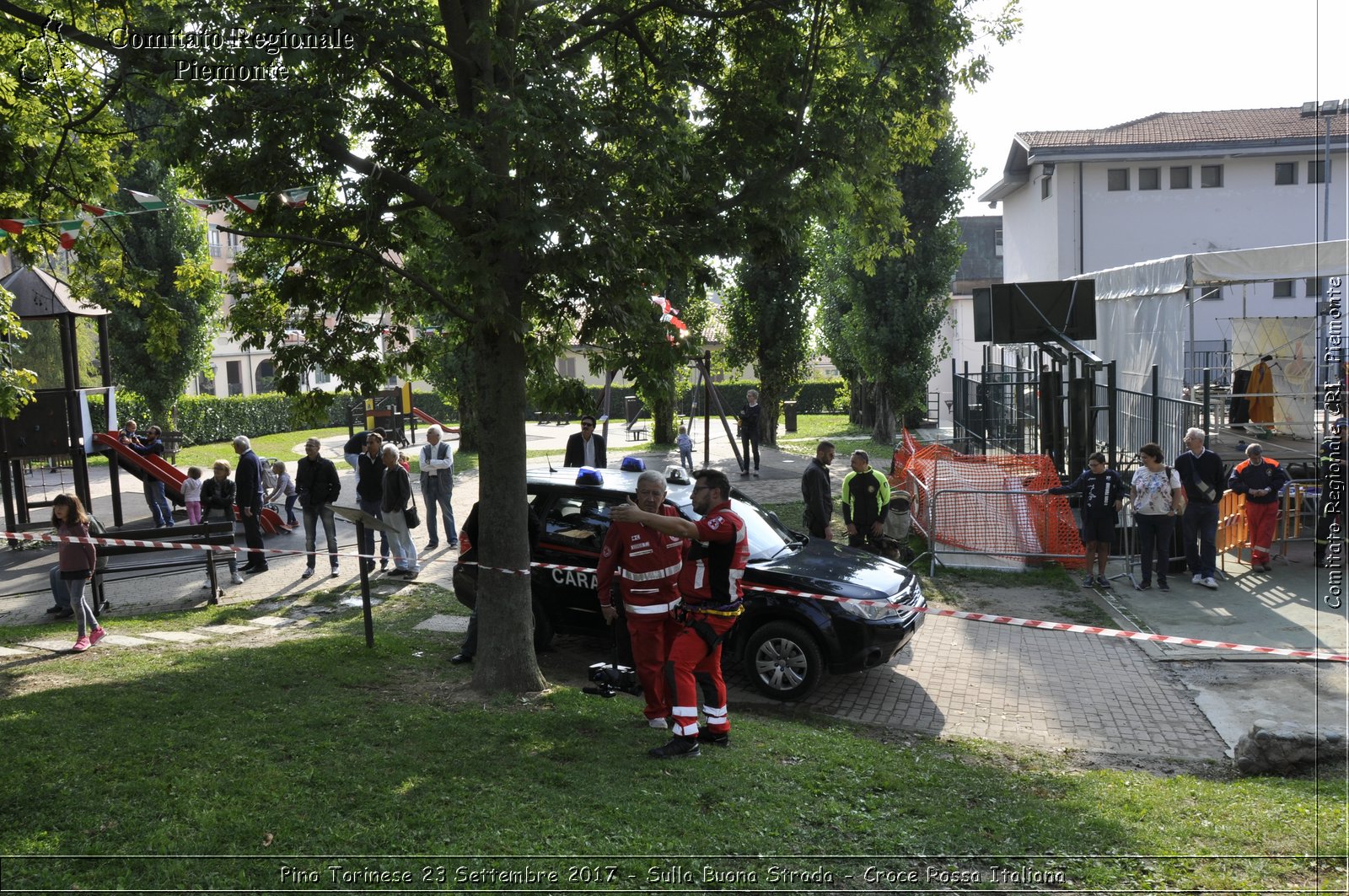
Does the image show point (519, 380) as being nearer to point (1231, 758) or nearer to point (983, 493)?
point (1231, 758)

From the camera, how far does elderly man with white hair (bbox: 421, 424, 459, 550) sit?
14562 millimetres

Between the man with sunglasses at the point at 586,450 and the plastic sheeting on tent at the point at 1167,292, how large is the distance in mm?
9500

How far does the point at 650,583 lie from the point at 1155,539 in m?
8.10

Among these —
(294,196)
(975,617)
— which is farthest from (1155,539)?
(294,196)

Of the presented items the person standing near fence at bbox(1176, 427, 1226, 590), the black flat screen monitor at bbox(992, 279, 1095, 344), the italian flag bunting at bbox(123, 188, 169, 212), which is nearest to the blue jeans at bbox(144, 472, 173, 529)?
the italian flag bunting at bbox(123, 188, 169, 212)

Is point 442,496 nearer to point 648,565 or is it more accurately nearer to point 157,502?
point 157,502

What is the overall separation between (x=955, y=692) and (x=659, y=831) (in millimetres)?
4436

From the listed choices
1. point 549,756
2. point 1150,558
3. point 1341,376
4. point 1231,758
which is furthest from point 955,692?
point 1341,376

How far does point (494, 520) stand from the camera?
25.3ft

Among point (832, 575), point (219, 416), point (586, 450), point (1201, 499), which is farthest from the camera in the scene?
point (219, 416)

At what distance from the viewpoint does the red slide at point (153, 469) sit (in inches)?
664

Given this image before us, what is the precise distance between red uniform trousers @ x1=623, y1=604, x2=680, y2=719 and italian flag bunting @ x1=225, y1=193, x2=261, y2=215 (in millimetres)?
4255

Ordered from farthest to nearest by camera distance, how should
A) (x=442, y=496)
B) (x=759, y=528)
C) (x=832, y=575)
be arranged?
(x=442, y=496) → (x=759, y=528) → (x=832, y=575)

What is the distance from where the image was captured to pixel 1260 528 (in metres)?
12.7
